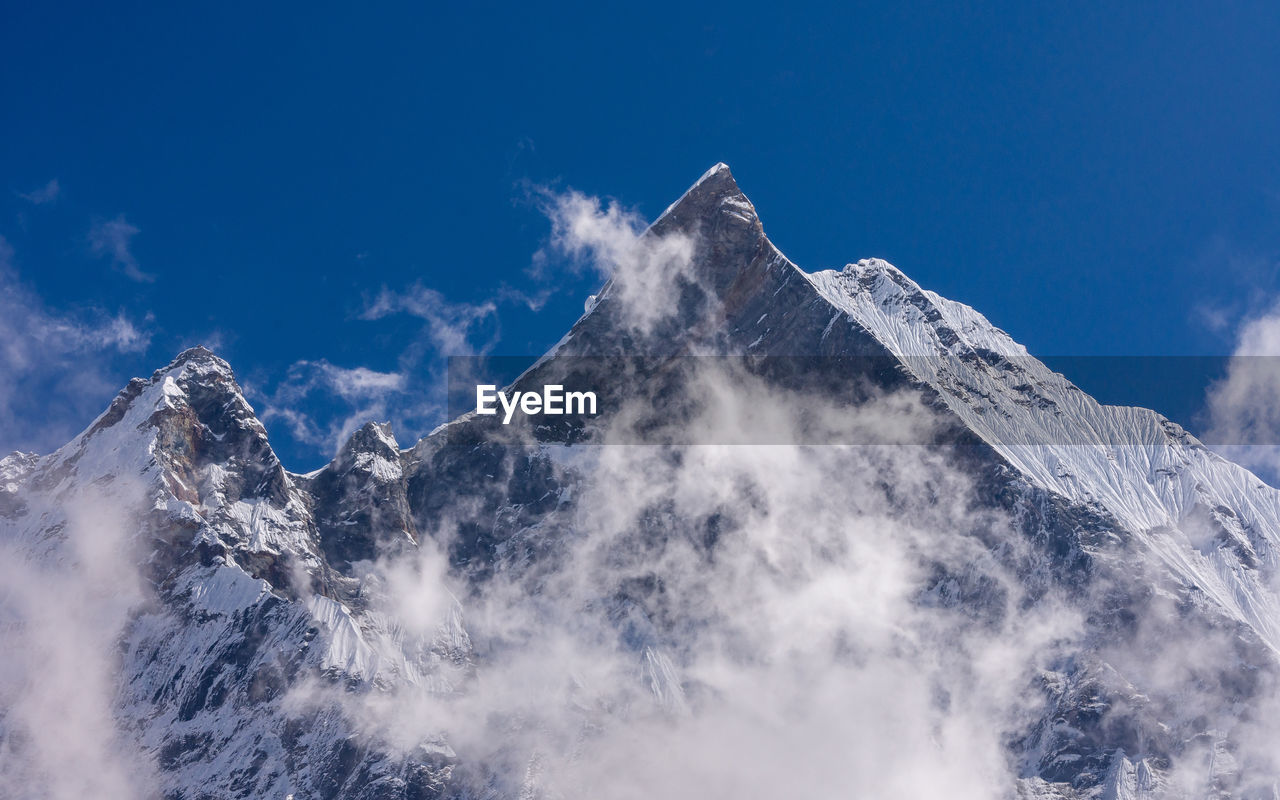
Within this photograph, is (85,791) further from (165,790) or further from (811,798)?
(811,798)

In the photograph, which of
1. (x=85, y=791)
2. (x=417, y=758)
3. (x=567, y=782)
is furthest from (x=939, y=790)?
(x=85, y=791)

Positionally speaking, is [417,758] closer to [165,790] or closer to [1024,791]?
[165,790]

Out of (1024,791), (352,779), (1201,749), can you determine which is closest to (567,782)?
(352,779)

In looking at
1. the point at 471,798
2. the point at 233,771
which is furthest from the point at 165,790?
the point at 471,798

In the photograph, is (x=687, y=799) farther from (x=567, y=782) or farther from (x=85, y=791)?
(x=85, y=791)

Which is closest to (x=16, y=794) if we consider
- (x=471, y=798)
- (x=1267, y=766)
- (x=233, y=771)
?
(x=233, y=771)
